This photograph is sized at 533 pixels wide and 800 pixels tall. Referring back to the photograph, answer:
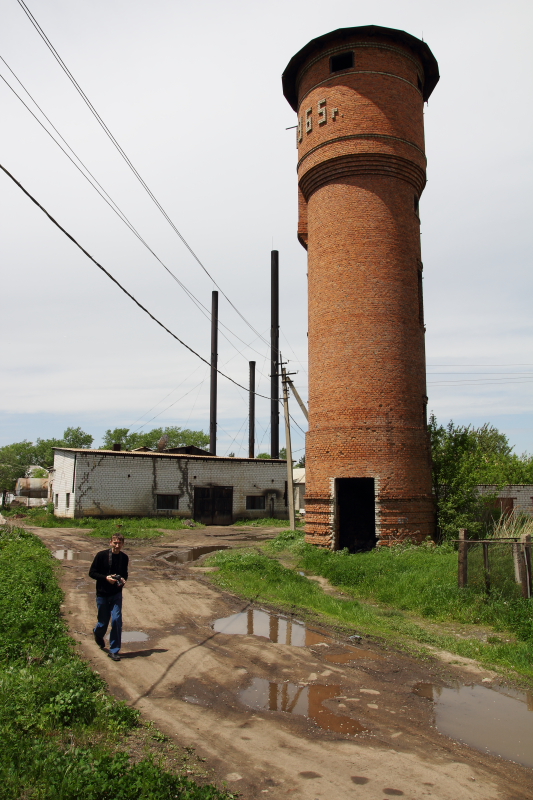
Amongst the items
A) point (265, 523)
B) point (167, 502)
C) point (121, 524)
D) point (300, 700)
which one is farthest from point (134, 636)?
point (265, 523)

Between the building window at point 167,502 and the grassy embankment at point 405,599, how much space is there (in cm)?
1455

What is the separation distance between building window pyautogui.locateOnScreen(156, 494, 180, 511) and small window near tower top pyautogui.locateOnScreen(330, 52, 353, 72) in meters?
20.5

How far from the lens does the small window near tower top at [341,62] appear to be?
54.0 feet

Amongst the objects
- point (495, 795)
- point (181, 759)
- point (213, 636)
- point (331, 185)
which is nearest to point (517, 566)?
point (213, 636)

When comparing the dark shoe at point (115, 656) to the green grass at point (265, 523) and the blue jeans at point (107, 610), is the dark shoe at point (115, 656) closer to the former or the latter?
the blue jeans at point (107, 610)

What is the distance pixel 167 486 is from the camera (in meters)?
28.9

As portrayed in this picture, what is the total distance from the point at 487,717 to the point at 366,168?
552 inches

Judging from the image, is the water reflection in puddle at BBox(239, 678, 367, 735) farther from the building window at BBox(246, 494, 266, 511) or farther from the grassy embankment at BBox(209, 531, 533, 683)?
the building window at BBox(246, 494, 266, 511)

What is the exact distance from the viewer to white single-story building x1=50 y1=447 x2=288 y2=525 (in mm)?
27031

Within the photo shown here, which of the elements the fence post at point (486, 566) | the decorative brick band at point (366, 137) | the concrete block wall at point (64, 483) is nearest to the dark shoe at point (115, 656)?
the fence post at point (486, 566)

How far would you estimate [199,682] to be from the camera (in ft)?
19.9

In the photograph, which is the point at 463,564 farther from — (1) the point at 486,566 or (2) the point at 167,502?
(2) the point at 167,502

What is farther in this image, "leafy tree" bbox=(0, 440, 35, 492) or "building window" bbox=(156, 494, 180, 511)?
"leafy tree" bbox=(0, 440, 35, 492)

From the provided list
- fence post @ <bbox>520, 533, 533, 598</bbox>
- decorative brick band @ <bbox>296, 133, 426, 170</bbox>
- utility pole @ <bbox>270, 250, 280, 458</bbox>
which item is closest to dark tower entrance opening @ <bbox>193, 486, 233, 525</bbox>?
utility pole @ <bbox>270, 250, 280, 458</bbox>
